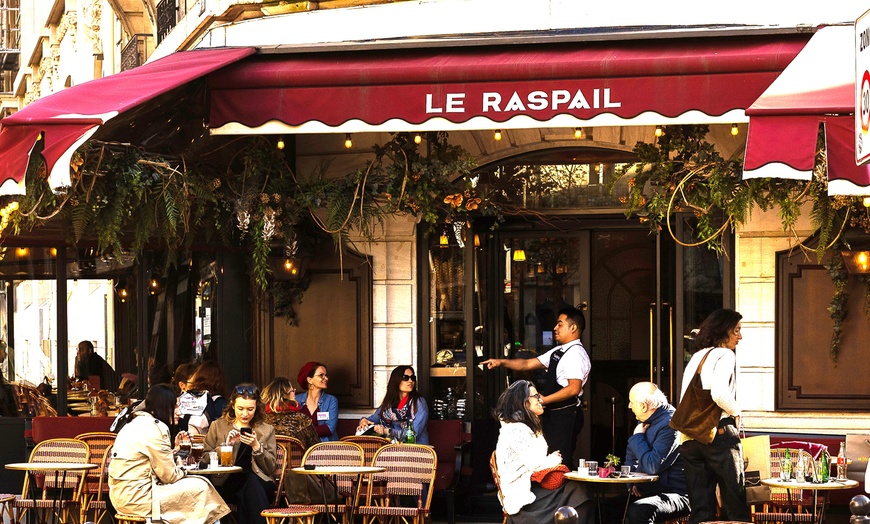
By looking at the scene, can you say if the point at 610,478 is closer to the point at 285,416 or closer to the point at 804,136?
the point at 804,136

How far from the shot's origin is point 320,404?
1237cm

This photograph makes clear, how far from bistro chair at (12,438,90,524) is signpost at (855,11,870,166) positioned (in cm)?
727

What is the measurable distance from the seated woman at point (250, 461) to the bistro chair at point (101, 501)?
901 mm

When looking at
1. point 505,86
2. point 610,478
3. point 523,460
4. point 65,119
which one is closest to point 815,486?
point 610,478

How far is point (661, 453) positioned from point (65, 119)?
480 centimetres

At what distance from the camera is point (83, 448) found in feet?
36.3

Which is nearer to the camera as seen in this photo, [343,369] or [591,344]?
[343,369]

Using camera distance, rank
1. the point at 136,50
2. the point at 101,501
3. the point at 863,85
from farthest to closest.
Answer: the point at 136,50 → the point at 101,501 → the point at 863,85

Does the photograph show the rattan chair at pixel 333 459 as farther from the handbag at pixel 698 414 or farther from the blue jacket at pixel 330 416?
the handbag at pixel 698 414

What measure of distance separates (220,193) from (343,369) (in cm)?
250

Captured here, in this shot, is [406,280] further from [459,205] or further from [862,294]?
[862,294]

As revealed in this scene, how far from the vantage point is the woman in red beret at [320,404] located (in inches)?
484

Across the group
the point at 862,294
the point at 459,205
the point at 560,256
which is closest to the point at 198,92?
the point at 459,205

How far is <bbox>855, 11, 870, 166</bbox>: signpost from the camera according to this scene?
5.32 meters
